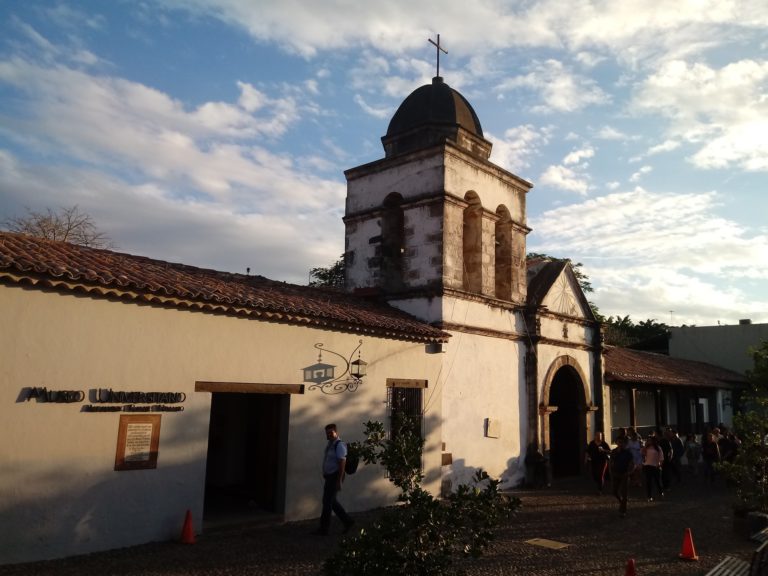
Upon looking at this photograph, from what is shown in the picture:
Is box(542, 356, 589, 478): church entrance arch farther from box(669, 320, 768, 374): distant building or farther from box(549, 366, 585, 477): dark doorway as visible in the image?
box(669, 320, 768, 374): distant building

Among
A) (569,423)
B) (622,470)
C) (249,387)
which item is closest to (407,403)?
(249,387)

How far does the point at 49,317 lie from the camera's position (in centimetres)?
709

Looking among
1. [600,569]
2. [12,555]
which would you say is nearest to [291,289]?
[12,555]

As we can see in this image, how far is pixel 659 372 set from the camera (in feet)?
74.0

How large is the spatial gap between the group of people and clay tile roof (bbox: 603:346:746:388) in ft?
8.81

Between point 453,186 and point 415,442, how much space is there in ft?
29.6

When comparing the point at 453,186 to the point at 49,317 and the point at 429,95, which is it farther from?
the point at 49,317

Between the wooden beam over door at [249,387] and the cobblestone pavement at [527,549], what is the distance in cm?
204

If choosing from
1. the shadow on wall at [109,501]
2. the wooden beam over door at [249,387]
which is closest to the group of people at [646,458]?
the shadow on wall at [109,501]

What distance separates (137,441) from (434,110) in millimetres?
10692

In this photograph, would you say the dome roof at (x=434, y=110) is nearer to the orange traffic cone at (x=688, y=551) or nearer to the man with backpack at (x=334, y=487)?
the man with backpack at (x=334, y=487)

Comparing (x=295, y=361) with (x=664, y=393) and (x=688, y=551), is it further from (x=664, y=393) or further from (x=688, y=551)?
(x=664, y=393)

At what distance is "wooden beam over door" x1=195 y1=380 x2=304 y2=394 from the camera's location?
855 centimetres

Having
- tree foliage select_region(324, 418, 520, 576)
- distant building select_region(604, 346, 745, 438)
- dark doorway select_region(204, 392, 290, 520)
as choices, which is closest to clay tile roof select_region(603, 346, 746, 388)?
distant building select_region(604, 346, 745, 438)
